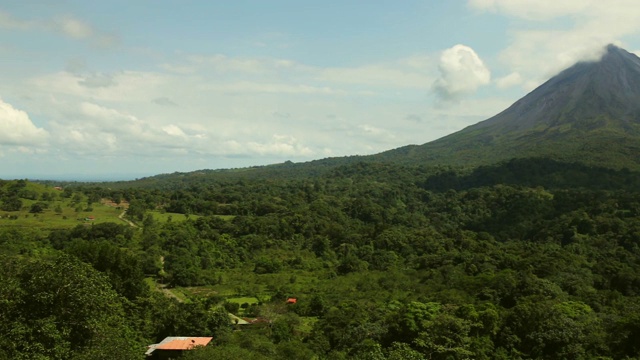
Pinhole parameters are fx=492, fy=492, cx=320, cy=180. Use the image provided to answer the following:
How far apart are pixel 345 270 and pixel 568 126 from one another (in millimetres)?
107728

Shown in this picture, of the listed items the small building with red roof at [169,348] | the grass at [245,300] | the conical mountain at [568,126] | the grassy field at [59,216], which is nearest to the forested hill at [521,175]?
the conical mountain at [568,126]

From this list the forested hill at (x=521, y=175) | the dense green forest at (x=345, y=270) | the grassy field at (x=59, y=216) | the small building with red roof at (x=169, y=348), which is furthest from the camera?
the forested hill at (x=521, y=175)

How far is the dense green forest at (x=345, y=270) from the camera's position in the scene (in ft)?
65.4

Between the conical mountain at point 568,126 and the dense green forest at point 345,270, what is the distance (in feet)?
53.8

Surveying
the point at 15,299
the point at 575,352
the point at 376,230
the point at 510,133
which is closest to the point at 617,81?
the point at 510,133

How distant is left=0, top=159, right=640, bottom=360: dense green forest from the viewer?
19.9 meters

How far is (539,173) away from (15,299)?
98451mm

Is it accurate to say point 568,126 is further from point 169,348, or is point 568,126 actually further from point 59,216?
point 169,348

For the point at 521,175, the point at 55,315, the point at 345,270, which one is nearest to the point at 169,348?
the point at 55,315

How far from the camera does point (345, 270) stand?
57.5 metres

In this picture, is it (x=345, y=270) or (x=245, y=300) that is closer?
(x=245, y=300)

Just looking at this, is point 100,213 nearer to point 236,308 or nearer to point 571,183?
point 236,308

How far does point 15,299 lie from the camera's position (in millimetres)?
17094

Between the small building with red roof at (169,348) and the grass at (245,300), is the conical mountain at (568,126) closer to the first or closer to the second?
the grass at (245,300)
